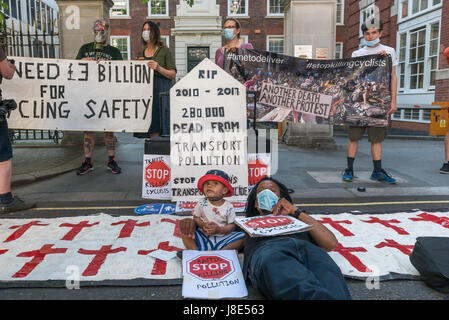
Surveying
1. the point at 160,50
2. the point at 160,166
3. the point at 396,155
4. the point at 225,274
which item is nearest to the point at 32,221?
the point at 160,166

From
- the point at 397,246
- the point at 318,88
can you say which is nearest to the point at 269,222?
the point at 397,246

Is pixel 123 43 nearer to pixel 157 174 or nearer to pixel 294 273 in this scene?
pixel 157 174

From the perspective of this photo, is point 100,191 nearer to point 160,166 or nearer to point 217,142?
point 160,166

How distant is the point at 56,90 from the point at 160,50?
4.91 feet

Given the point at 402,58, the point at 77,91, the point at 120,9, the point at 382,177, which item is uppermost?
the point at 120,9

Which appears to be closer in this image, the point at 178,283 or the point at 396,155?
the point at 178,283

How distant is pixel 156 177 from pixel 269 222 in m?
2.13

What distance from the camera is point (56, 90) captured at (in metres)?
5.30

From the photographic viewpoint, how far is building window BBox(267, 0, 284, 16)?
2303cm

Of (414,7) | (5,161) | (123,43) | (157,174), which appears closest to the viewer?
(5,161)

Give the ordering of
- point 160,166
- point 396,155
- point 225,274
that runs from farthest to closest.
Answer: point 396,155, point 160,166, point 225,274

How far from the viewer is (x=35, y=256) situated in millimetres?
3111

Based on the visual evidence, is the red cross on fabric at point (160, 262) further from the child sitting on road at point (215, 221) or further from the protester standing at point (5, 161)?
the protester standing at point (5, 161)

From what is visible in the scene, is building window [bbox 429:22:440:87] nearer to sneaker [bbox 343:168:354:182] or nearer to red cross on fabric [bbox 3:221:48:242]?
sneaker [bbox 343:168:354:182]
